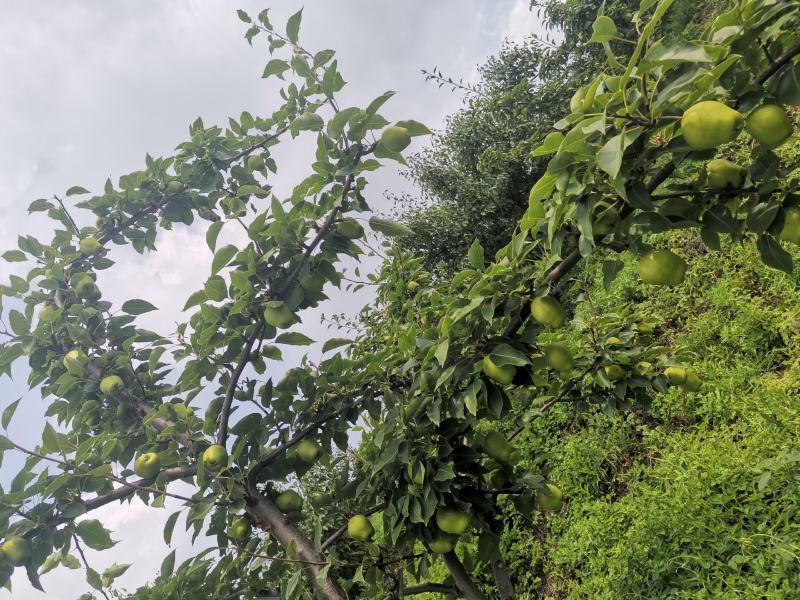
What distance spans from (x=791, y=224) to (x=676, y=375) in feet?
2.86

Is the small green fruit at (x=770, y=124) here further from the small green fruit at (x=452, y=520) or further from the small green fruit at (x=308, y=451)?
the small green fruit at (x=308, y=451)

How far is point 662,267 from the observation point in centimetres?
91

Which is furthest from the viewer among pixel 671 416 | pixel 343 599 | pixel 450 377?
pixel 671 416

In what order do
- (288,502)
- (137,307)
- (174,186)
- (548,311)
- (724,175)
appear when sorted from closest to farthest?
(724,175), (548,311), (288,502), (137,307), (174,186)

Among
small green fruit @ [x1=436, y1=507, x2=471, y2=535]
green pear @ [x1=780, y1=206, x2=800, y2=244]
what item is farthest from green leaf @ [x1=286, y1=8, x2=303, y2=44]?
small green fruit @ [x1=436, y1=507, x2=471, y2=535]

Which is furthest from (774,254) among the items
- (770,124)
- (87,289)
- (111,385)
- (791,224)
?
(87,289)

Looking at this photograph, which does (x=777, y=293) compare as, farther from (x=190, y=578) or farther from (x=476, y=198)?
(x=476, y=198)

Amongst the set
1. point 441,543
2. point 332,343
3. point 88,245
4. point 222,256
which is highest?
point 88,245

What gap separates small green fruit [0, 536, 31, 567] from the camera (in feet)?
3.77

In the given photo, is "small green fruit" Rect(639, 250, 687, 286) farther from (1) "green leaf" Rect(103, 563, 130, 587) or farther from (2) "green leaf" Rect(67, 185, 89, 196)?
(2) "green leaf" Rect(67, 185, 89, 196)

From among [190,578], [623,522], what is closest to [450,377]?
[190,578]

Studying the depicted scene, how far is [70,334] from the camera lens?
1.55m

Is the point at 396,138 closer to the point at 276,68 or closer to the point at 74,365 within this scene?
the point at 276,68

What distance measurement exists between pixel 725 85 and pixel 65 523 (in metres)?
1.63
